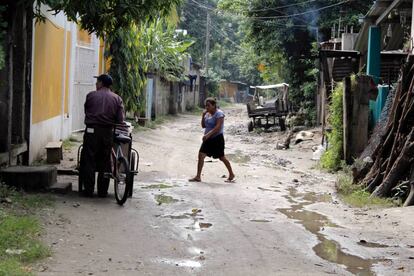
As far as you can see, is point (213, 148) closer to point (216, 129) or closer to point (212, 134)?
point (212, 134)

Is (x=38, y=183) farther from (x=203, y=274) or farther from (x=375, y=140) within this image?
(x=375, y=140)

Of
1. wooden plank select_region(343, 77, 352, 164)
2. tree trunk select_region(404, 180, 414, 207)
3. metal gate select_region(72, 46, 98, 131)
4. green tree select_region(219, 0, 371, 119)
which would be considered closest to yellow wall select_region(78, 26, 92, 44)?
metal gate select_region(72, 46, 98, 131)

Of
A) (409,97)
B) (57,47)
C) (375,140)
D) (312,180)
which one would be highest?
(57,47)

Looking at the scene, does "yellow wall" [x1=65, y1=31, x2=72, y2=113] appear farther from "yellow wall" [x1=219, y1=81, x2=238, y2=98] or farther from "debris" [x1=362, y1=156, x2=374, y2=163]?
"yellow wall" [x1=219, y1=81, x2=238, y2=98]

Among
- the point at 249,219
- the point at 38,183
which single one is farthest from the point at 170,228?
the point at 38,183

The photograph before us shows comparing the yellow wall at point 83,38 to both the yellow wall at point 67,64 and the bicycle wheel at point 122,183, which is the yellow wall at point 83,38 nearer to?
the yellow wall at point 67,64

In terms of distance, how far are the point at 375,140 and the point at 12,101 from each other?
21.4 ft

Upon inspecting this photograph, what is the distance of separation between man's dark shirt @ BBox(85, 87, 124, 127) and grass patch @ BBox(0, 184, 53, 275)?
1.27 m

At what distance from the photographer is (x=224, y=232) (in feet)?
23.3

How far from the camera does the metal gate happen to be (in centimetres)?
1741

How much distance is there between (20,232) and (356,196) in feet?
19.2

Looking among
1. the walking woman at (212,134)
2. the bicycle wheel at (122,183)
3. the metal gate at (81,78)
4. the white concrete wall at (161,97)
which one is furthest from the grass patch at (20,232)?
the white concrete wall at (161,97)

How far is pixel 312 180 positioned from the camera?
1288 cm

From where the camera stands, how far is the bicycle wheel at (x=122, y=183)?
27.6ft
